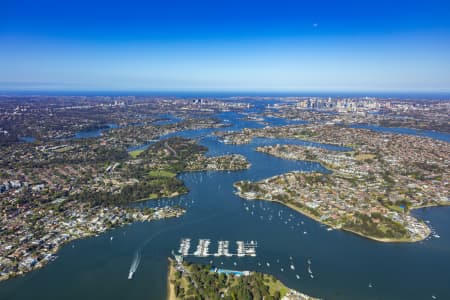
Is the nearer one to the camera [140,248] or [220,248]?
[220,248]

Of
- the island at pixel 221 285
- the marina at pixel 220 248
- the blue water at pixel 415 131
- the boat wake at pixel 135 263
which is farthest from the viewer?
the blue water at pixel 415 131

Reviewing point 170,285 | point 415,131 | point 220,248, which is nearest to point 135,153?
point 220,248

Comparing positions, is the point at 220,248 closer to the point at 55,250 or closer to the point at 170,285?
the point at 170,285

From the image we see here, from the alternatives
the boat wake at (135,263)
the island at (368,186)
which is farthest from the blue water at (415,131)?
the boat wake at (135,263)

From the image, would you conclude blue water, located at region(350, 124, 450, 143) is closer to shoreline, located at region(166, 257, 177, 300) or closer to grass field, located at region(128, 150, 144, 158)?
grass field, located at region(128, 150, 144, 158)

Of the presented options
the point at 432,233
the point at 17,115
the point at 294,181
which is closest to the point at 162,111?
the point at 17,115

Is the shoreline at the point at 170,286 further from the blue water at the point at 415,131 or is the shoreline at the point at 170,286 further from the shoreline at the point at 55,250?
the blue water at the point at 415,131

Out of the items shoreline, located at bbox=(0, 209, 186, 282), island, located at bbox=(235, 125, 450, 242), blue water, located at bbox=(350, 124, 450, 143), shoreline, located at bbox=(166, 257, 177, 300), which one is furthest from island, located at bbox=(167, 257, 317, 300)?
blue water, located at bbox=(350, 124, 450, 143)
